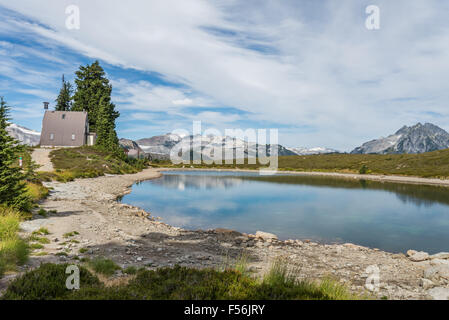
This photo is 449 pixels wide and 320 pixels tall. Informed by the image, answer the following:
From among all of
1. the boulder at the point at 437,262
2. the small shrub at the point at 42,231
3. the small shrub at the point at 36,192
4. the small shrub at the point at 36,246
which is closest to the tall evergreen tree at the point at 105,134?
the small shrub at the point at 36,192

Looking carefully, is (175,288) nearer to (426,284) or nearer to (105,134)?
(426,284)

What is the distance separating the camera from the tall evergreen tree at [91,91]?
2625 inches

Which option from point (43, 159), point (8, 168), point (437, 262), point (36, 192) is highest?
point (43, 159)

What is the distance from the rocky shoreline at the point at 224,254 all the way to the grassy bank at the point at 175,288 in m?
1.13

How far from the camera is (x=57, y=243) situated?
10.2m

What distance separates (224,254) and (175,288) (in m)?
5.86

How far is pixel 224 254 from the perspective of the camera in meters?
11.4

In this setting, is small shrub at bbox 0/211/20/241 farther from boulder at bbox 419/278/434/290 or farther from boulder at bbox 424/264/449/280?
boulder at bbox 424/264/449/280

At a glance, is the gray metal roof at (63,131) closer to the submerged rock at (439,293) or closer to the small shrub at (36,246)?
the small shrub at (36,246)

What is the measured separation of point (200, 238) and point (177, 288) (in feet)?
28.5

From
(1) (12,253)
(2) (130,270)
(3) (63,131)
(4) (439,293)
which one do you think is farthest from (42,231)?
(3) (63,131)
